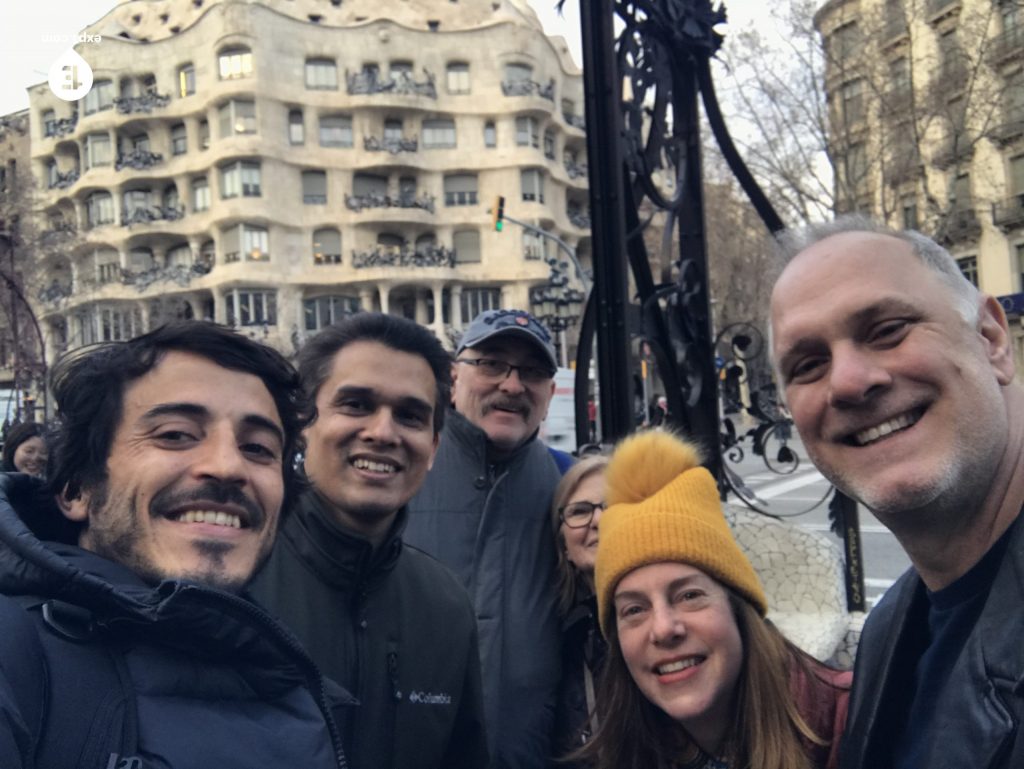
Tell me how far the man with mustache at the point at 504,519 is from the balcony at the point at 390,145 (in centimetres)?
4663

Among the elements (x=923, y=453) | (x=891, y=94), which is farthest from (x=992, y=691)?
(x=891, y=94)

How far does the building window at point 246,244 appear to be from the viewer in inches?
1779

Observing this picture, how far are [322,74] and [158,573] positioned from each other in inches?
2003

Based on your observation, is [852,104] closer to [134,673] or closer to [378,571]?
[378,571]

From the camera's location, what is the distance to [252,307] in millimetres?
45188

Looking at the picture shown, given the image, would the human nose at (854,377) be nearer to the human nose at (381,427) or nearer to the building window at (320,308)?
the human nose at (381,427)

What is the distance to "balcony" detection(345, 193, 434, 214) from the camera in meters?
47.3

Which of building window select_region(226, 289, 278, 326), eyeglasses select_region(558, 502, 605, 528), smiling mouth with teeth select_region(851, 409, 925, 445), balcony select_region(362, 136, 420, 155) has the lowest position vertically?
eyeglasses select_region(558, 502, 605, 528)

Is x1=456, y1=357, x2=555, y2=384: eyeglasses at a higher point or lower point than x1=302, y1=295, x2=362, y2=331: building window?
lower

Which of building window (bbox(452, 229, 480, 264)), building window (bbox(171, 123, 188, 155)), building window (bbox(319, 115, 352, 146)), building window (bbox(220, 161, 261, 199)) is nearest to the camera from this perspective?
building window (bbox(220, 161, 261, 199))

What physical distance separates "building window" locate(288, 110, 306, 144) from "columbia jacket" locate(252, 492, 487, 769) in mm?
48385

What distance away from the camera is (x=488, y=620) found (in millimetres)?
2682

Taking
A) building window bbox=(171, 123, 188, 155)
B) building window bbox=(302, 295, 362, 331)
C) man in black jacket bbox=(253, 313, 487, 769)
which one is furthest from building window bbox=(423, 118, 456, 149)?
man in black jacket bbox=(253, 313, 487, 769)

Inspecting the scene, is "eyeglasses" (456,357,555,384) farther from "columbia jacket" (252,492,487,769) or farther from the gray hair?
the gray hair
